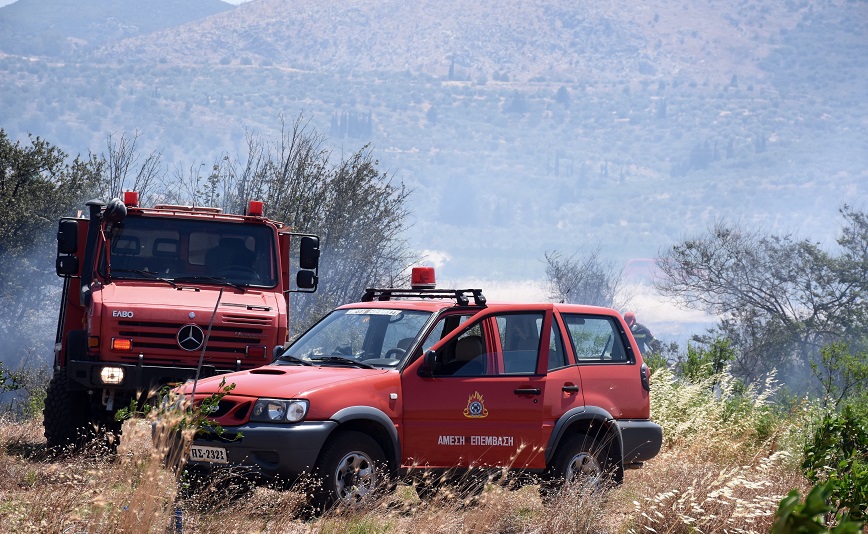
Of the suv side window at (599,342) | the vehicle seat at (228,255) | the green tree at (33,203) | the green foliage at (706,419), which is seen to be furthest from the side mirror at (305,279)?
the green tree at (33,203)

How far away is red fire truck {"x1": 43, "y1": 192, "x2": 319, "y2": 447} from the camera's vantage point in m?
10.2

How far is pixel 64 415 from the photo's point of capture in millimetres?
10602

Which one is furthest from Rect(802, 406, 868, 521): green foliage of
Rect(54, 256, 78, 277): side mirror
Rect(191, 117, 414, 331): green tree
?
Rect(191, 117, 414, 331): green tree

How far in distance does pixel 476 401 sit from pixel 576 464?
40.4 inches

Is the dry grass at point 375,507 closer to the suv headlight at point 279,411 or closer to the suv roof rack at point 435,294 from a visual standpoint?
A: the suv headlight at point 279,411

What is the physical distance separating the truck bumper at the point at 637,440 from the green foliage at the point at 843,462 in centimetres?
133

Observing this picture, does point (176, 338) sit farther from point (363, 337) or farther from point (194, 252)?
point (363, 337)

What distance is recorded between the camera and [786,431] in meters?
12.2

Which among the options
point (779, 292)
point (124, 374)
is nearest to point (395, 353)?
point (124, 374)

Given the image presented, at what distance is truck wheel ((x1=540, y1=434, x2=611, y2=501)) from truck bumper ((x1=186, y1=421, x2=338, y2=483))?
188 centimetres

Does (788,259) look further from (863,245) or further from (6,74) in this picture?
(6,74)

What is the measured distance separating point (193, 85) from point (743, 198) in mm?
95669

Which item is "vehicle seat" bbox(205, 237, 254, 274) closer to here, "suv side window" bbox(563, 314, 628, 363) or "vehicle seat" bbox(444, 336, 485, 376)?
"suv side window" bbox(563, 314, 628, 363)

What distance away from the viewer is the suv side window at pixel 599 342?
8867 millimetres
